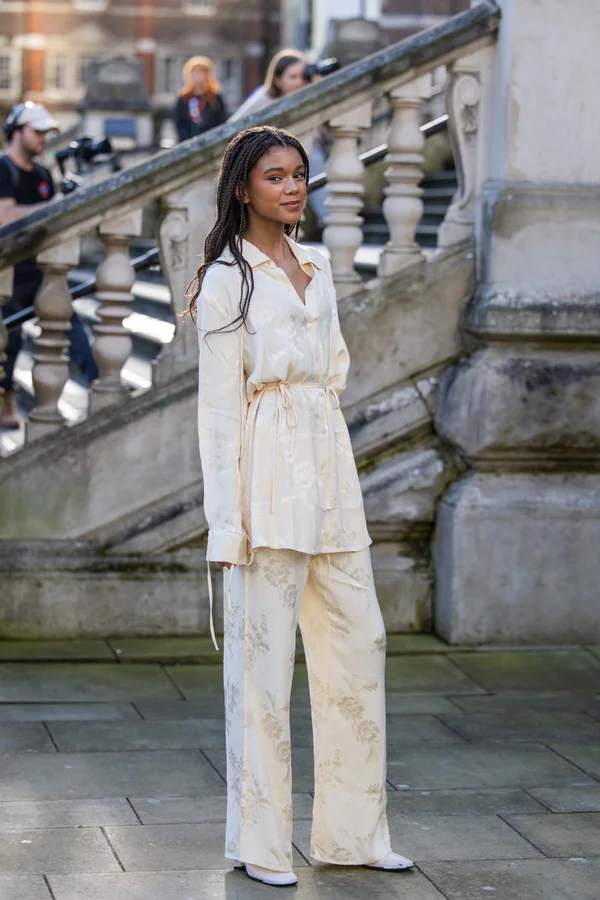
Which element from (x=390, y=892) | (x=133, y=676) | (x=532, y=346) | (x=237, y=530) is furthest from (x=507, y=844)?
(x=532, y=346)

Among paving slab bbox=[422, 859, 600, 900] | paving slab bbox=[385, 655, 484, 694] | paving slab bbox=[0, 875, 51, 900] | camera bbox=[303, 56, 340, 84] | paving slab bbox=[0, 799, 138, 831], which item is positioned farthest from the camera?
camera bbox=[303, 56, 340, 84]

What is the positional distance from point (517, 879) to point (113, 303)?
329 cm

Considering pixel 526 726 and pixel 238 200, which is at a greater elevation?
pixel 238 200

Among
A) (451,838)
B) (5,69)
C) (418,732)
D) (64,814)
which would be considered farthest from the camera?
(5,69)

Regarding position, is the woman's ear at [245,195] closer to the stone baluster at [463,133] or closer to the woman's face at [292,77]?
the stone baluster at [463,133]

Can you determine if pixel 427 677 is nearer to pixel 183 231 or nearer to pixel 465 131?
pixel 183 231

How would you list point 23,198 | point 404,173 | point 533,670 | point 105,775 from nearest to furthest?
point 105,775 → point 533,670 → point 404,173 → point 23,198

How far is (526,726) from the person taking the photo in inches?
229

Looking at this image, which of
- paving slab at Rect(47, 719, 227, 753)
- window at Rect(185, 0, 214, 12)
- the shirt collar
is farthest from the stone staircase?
window at Rect(185, 0, 214, 12)

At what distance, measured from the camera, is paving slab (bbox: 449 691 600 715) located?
19.7ft

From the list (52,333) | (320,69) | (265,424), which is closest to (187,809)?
(265,424)

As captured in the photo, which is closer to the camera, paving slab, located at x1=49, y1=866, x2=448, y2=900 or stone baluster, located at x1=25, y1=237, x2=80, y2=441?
paving slab, located at x1=49, y1=866, x2=448, y2=900

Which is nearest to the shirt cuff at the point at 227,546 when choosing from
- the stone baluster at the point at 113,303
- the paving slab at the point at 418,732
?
the paving slab at the point at 418,732

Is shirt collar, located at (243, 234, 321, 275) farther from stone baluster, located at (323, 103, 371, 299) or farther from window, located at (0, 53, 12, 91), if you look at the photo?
window, located at (0, 53, 12, 91)
